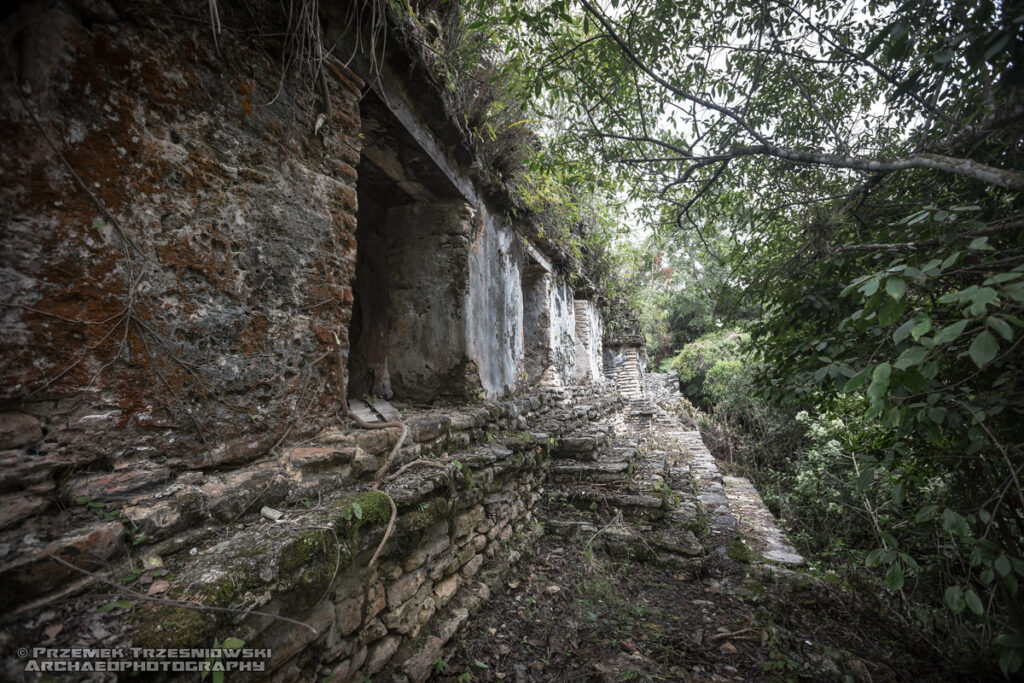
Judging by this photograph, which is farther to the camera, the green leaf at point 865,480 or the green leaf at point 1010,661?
the green leaf at point 865,480

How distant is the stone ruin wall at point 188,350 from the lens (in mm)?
1104

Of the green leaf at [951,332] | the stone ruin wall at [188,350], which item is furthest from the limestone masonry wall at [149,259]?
the green leaf at [951,332]

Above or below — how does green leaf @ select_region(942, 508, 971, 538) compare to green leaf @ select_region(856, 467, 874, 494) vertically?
below

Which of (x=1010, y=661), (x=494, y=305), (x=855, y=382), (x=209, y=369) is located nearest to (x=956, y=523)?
(x=1010, y=661)

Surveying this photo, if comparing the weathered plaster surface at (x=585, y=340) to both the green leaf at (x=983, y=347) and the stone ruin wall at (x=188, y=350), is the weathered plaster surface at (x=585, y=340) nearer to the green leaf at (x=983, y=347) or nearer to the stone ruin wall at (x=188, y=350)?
the stone ruin wall at (x=188, y=350)

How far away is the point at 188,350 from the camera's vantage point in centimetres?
142

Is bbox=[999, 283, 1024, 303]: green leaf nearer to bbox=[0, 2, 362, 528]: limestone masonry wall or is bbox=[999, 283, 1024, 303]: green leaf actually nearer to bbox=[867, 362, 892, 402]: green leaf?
bbox=[867, 362, 892, 402]: green leaf

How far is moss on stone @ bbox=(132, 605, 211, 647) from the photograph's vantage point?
994 mm

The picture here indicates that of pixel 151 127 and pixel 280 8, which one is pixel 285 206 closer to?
pixel 151 127

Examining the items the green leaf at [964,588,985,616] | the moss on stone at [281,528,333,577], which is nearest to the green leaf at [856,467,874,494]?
the green leaf at [964,588,985,616]

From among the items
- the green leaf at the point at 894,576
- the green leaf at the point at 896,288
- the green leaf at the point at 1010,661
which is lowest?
the green leaf at the point at 1010,661

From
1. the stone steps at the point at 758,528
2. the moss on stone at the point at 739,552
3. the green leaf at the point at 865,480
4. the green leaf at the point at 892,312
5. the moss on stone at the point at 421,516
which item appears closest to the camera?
the green leaf at the point at 892,312

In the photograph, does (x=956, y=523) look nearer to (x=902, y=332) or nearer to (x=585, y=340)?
(x=902, y=332)

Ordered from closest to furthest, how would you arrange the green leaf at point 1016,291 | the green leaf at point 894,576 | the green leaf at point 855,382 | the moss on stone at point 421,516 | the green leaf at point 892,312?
the green leaf at point 1016,291 < the green leaf at point 892,312 < the green leaf at point 855,382 < the green leaf at point 894,576 < the moss on stone at point 421,516
